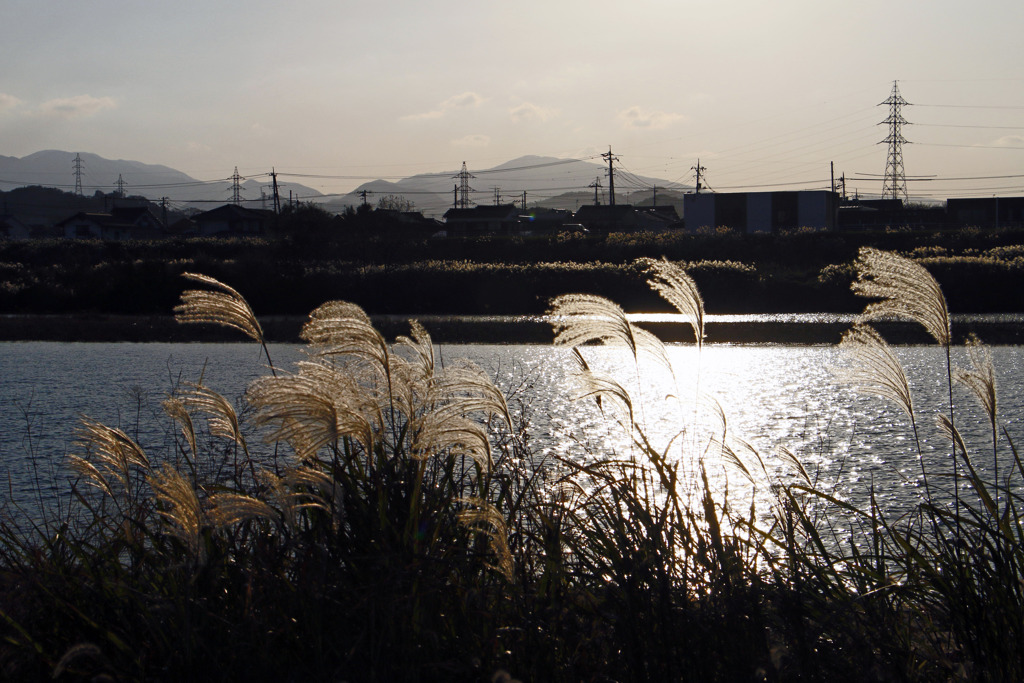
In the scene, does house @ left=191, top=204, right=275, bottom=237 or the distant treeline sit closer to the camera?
the distant treeline

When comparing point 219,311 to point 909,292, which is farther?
point 909,292

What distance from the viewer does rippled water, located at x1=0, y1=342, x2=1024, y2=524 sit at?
620 centimetres

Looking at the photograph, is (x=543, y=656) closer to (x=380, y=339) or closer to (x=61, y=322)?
(x=380, y=339)

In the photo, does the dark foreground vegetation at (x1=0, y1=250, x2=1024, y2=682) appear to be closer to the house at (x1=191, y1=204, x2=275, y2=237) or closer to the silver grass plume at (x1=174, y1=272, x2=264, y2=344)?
Answer: the silver grass plume at (x1=174, y1=272, x2=264, y2=344)

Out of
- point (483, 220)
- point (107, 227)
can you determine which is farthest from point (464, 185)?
point (107, 227)

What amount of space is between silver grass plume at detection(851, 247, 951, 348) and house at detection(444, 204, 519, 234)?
175 feet

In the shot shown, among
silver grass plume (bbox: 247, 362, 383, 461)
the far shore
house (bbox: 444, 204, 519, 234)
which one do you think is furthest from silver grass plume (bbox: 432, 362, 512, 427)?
house (bbox: 444, 204, 519, 234)

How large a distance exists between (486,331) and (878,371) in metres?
17.9

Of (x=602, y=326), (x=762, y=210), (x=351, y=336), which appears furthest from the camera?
(x=762, y=210)

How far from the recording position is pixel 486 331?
68.1 ft

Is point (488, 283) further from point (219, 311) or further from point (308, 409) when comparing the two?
point (308, 409)

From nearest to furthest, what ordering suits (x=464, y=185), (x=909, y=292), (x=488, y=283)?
(x=909, y=292) < (x=488, y=283) < (x=464, y=185)

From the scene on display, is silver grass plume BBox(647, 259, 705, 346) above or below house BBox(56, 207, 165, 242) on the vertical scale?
below

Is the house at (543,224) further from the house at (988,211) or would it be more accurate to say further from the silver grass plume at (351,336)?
the silver grass plume at (351,336)
